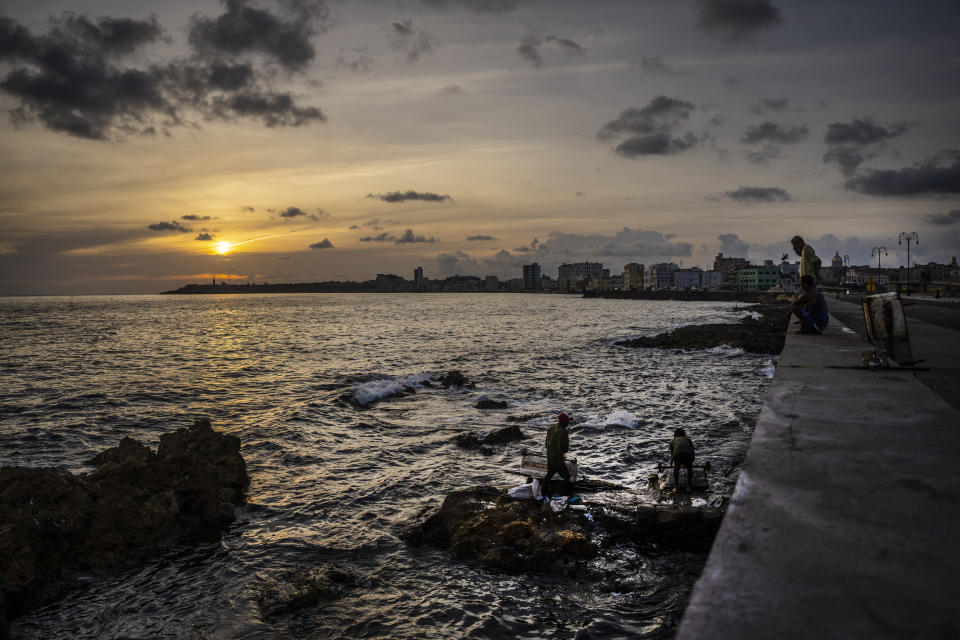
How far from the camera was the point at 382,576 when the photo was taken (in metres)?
8.34

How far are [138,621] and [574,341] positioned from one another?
43325mm

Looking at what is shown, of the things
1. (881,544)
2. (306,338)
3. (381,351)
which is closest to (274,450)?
(881,544)

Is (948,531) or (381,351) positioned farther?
(381,351)

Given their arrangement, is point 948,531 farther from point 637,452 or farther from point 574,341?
point 574,341

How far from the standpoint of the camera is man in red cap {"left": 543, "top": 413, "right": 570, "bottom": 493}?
399 inches

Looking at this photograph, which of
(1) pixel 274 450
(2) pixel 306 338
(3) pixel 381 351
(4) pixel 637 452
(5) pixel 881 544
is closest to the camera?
(5) pixel 881 544

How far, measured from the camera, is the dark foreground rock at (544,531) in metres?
8.21

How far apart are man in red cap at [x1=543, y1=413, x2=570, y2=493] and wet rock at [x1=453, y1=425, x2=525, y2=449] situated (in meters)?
4.52

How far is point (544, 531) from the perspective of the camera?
8570 mm

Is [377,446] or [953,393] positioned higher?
[953,393]

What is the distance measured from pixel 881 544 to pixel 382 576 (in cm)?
718

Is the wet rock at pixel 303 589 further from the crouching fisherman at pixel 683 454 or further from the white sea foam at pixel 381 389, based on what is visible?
the white sea foam at pixel 381 389

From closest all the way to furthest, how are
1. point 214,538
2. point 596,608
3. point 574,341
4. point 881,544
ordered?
point 881,544
point 596,608
point 214,538
point 574,341

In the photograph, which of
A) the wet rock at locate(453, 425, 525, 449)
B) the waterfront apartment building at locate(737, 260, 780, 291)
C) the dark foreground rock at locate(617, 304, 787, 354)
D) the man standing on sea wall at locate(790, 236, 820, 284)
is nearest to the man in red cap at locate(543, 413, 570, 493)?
the wet rock at locate(453, 425, 525, 449)
